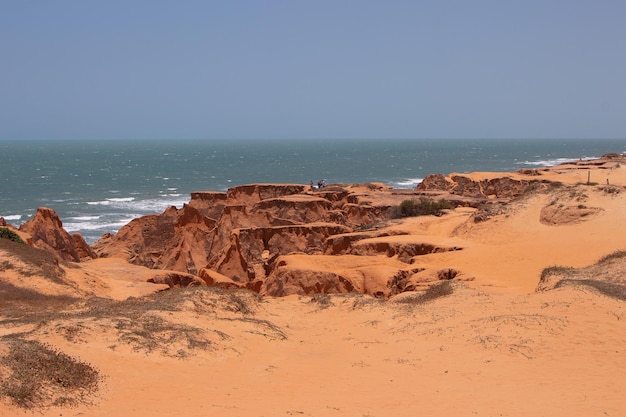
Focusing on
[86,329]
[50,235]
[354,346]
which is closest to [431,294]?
[354,346]

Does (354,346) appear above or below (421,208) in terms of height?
below

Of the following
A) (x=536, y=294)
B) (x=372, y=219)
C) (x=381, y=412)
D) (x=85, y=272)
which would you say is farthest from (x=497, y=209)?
(x=381, y=412)

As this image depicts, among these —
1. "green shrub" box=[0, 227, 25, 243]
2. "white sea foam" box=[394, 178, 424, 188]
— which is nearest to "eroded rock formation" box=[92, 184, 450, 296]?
"green shrub" box=[0, 227, 25, 243]

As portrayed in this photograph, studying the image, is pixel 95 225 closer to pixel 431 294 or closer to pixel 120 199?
pixel 120 199

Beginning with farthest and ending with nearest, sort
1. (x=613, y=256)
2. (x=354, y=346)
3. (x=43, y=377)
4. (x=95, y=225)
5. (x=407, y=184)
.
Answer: (x=407, y=184), (x=95, y=225), (x=613, y=256), (x=354, y=346), (x=43, y=377)

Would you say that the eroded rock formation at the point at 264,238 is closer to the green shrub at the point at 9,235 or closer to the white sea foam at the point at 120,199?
the green shrub at the point at 9,235

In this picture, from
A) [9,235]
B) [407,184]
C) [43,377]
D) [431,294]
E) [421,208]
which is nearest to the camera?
[43,377]

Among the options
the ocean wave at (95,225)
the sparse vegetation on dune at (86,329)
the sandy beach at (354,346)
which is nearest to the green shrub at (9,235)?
the sandy beach at (354,346)

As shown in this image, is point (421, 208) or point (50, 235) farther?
point (421, 208)

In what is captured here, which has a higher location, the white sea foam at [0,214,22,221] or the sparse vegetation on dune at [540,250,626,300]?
the sparse vegetation on dune at [540,250,626,300]

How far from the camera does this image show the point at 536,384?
10648mm

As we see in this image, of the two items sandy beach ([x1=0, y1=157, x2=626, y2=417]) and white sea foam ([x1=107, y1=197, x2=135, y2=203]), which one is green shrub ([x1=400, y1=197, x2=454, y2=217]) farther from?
white sea foam ([x1=107, y1=197, x2=135, y2=203])

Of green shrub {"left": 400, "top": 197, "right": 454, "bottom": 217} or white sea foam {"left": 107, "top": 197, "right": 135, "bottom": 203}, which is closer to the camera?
green shrub {"left": 400, "top": 197, "right": 454, "bottom": 217}

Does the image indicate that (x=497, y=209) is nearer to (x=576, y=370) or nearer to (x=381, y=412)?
(x=576, y=370)
